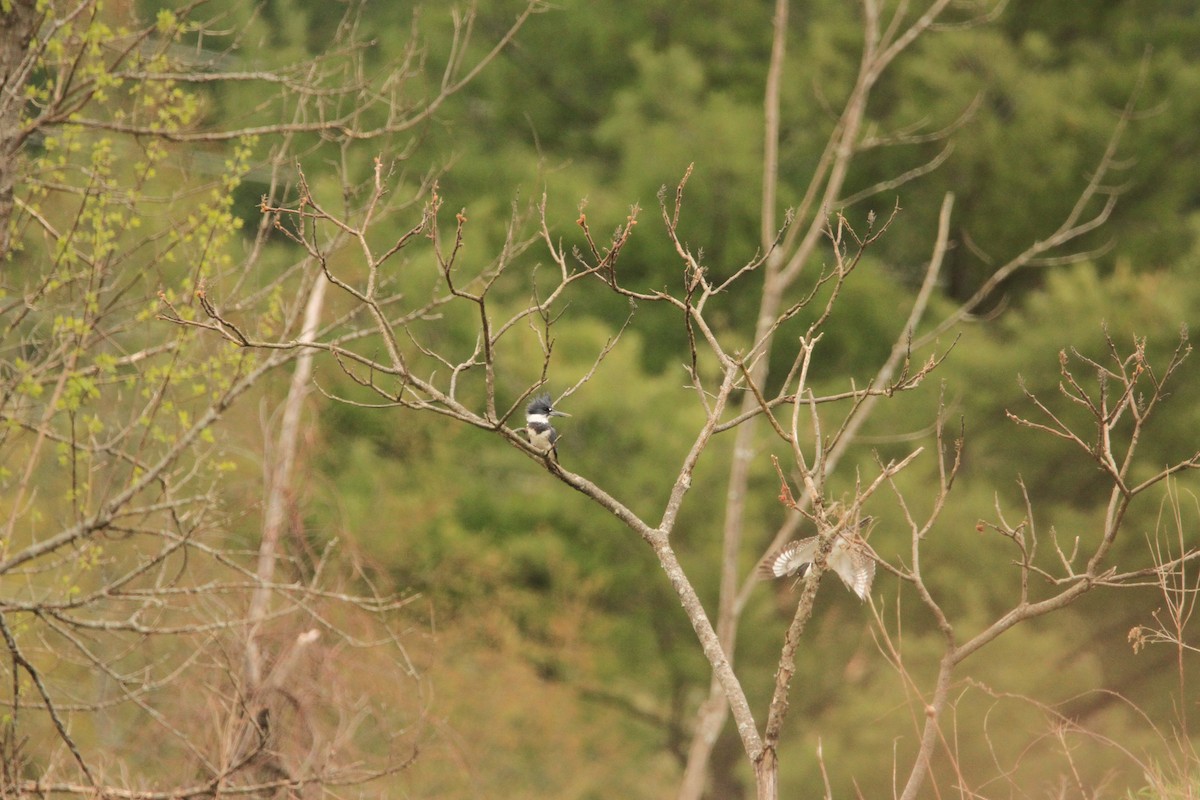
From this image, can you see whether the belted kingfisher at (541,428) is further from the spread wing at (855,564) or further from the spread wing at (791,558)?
the spread wing at (855,564)

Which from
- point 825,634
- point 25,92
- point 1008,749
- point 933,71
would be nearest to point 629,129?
point 933,71

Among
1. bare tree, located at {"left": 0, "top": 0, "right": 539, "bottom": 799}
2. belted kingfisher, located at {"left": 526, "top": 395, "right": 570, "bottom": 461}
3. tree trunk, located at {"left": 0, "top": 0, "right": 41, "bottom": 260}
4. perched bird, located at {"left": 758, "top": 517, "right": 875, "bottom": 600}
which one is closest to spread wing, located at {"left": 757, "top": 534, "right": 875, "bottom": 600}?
perched bird, located at {"left": 758, "top": 517, "right": 875, "bottom": 600}

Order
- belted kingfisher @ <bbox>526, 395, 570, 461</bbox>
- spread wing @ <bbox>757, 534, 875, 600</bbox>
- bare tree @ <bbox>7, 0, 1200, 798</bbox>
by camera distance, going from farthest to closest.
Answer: belted kingfisher @ <bbox>526, 395, 570, 461</bbox> → spread wing @ <bbox>757, 534, 875, 600</bbox> → bare tree @ <bbox>7, 0, 1200, 798</bbox>

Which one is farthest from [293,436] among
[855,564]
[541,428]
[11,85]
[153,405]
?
[855,564]

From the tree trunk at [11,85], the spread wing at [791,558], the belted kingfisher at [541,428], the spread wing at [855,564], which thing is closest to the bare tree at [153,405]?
the tree trunk at [11,85]

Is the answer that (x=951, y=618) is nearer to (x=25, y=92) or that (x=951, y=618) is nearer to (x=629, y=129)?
(x=629, y=129)

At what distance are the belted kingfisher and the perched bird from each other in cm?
59

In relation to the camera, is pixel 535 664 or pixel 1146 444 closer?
pixel 1146 444

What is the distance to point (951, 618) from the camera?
10031 millimetres

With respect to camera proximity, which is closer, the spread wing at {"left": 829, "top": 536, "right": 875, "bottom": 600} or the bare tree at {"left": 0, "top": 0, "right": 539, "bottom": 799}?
the spread wing at {"left": 829, "top": 536, "right": 875, "bottom": 600}

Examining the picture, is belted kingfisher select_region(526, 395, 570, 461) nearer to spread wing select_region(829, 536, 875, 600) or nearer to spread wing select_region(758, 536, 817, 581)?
spread wing select_region(758, 536, 817, 581)

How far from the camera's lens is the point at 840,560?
3066 millimetres

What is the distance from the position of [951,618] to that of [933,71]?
4435 millimetres

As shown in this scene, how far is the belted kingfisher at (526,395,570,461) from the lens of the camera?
11.0ft
